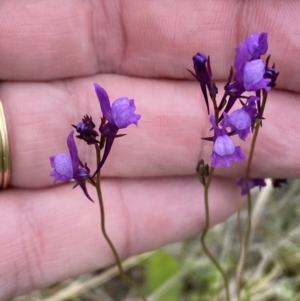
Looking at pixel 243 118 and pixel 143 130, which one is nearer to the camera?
pixel 243 118

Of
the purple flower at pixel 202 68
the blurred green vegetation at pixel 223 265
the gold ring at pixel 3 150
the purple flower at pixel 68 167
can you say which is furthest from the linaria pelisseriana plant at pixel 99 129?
the blurred green vegetation at pixel 223 265

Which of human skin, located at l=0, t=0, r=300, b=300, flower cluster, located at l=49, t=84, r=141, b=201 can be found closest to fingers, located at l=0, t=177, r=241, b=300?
human skin, located at l=0, t=0, r=300, b=300

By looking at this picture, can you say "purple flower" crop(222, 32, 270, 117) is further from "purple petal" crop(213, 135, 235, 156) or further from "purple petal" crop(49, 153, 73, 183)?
"purple petal" crop(49, 153, 73, 183)

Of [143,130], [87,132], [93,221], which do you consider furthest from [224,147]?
[93,221]

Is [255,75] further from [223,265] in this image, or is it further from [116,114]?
[223,265]

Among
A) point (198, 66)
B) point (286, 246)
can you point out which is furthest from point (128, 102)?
point (286, 246)

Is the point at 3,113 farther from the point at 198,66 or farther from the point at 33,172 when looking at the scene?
the point at 198,66
